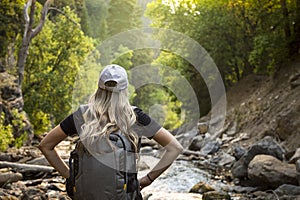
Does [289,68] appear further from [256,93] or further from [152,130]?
[152,130]

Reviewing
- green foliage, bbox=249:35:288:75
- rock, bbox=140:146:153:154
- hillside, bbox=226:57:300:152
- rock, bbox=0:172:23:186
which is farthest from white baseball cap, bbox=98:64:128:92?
green foliage, bbox=249:35:288:75

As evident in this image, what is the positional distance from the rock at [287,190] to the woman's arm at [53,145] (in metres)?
5.92

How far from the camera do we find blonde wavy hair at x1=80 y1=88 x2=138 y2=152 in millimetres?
2627

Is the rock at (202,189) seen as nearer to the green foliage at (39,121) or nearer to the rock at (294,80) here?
the rock at (294,80)

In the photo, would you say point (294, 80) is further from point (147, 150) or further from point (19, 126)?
point (19, 126)

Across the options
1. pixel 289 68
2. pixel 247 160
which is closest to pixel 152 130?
pixel 247 160

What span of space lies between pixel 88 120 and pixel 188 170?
10.6 metres

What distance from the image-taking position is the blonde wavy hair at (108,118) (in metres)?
2.63

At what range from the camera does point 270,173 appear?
9.10m

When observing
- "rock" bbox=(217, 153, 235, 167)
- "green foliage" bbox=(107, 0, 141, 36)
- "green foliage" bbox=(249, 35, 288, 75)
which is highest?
"green foliage" bbox=(107, 0, 141, 36)

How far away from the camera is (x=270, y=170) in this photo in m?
9.16

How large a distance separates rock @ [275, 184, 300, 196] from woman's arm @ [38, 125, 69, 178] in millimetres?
5923

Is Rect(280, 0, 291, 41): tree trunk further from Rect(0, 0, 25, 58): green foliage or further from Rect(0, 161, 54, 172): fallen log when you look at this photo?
Rect(0, 161, 54, 172): fallen log

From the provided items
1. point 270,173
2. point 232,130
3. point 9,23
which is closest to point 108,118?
point 270,173
